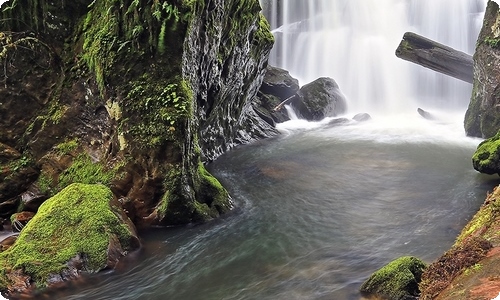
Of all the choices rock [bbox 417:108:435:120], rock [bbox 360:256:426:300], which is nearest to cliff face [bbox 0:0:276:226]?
rock [bbox 360:256:426:300]

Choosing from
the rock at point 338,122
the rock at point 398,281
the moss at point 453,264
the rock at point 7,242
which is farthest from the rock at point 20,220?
the rock at point 338,122

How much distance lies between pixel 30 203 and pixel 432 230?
9.10 m

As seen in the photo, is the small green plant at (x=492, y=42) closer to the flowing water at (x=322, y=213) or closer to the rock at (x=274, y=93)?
the flowing water at (x=322, y=213)

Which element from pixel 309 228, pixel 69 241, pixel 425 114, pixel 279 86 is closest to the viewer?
pixel 69 241

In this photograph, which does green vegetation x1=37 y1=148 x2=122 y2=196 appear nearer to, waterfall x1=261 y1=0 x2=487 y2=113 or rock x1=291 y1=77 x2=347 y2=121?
rock x1=291 y1=77 x2=347 y2=121

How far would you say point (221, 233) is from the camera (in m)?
9.82

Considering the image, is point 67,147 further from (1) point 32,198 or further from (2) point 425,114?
(2) point 425,114

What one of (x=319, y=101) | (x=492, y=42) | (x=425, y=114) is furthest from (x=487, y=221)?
(x=425, y=114)

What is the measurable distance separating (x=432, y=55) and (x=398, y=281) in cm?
1297

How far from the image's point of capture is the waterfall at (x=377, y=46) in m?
27.6

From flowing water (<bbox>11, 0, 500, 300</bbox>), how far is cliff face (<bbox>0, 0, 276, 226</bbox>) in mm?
1236

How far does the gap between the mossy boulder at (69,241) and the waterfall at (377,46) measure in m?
21.5

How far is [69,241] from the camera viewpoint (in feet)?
26.5

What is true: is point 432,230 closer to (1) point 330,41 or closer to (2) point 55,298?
(2) point 55,298
